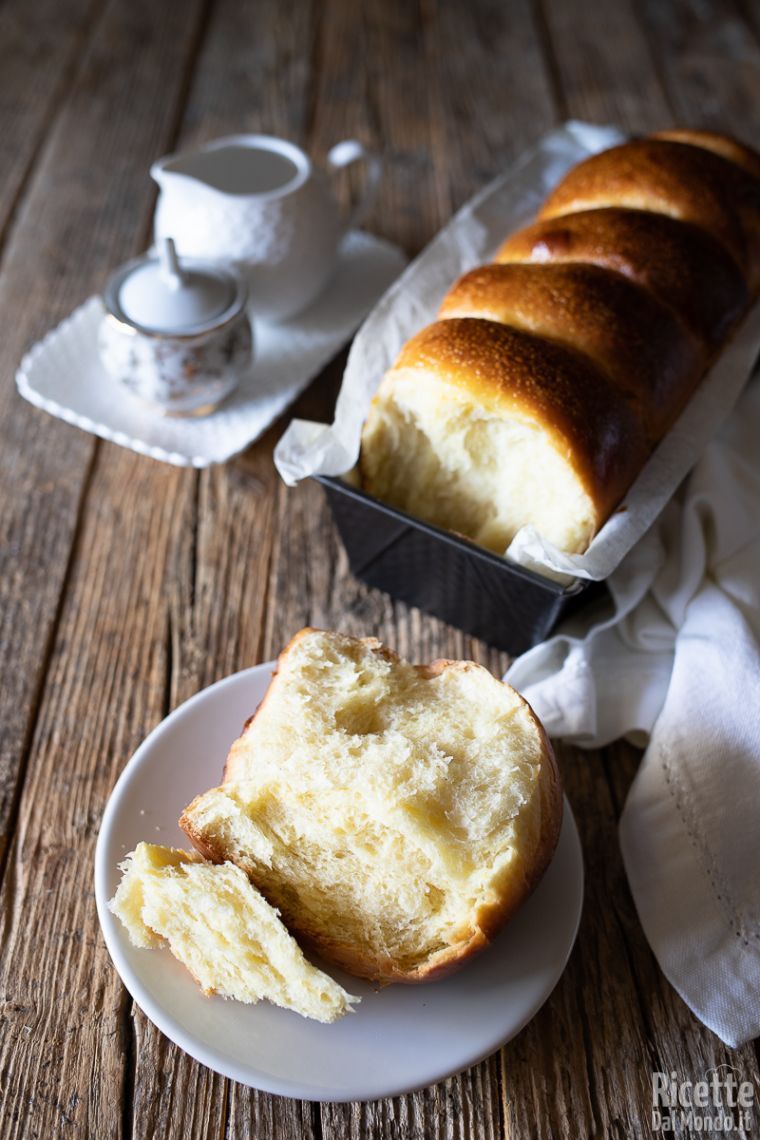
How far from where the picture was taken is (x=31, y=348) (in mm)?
1890

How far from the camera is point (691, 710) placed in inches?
50.9

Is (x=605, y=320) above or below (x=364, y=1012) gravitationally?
above

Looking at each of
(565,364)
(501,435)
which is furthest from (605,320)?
(501,435)

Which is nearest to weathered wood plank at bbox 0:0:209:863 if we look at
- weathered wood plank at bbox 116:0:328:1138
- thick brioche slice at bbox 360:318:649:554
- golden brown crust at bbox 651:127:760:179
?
weathered wood plank at bbox 116:0:328:1138

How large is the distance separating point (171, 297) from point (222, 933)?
1.04 m

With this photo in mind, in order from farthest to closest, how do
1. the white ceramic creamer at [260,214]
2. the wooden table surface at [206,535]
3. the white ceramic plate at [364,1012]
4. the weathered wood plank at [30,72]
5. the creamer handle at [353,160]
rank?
the weathered wood plank at [30,72] < the creamer handle at [353,160] < the white ceramic creamer at [260,214] < the wooden table surface at [206,535] < the white ceramic plate at [364,1012]

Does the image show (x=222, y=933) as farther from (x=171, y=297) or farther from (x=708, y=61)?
(x=708, y=61)

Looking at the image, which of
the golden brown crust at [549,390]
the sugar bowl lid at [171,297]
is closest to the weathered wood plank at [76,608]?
the sugar bowl lid at [171,297]

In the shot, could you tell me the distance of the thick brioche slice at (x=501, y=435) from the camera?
1317mm

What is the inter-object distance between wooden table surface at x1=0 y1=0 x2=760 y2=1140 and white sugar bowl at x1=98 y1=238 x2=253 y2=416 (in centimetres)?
14

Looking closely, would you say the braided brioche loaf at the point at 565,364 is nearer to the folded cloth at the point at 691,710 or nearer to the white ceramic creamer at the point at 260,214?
the folded cloth at the point at 691,710

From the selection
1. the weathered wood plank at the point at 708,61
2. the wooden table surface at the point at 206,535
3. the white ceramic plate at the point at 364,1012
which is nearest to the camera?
the white ceramic plate at the point at 364,1012

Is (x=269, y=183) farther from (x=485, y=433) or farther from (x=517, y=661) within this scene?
(x=517, y=661)

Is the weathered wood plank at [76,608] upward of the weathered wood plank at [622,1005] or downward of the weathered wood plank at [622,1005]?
downward
